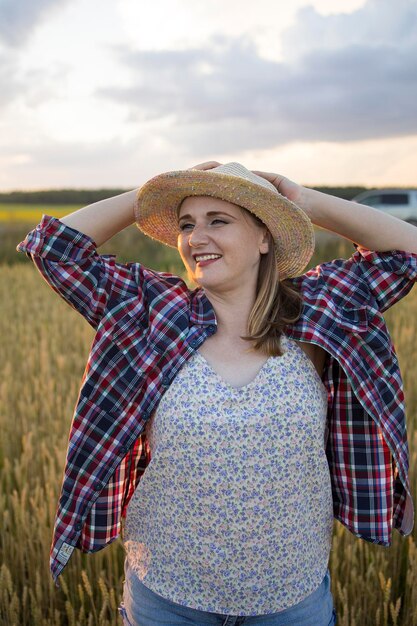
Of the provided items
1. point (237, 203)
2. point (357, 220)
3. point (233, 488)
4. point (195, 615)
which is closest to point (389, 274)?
point (357, 220)

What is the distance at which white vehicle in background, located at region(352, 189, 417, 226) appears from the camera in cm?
1844

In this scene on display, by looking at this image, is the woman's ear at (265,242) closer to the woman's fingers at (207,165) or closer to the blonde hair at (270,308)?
the blonde hair at (270,308)

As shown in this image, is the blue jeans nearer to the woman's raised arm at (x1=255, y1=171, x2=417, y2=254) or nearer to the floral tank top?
the floral tank top

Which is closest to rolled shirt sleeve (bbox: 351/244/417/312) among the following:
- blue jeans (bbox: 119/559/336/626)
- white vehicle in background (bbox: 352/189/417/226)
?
blue jeans (bbox: 119/559/336/626)

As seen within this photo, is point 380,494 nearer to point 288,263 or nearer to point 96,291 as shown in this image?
point 288,263

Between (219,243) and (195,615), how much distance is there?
0.92m

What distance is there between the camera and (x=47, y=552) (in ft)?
8.77

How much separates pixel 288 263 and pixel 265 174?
10.5 inches

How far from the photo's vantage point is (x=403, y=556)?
284 cm

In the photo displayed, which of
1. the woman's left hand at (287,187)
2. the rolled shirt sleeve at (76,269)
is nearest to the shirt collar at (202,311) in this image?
the rolled shirt sleeve at (76,269)

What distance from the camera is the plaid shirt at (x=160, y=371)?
1.77 m

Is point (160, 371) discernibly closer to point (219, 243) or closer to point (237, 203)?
point (219, 243)

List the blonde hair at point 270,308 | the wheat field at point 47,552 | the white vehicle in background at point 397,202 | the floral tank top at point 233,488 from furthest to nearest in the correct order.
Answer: the white vehicle in background at point 397,202 < the wheat field at point 47,552 < the blonde hair at point 270,308 < the floral tank top at point 233,488

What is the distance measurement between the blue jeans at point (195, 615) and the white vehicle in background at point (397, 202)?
1736 cm
